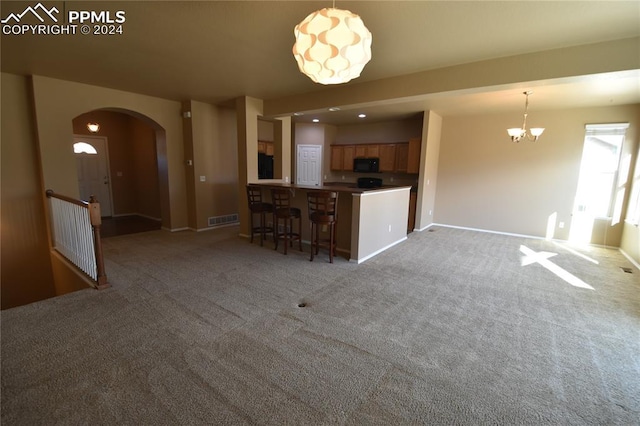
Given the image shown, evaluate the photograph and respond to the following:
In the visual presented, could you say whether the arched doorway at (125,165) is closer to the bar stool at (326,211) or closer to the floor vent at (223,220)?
the floor vent at (223,220)

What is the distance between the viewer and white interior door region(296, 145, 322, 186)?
27.5 feet

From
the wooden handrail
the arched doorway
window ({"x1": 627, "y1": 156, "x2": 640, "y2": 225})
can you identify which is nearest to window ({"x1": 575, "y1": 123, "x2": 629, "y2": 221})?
window ({"x1": 627, "y1": 156, "x2": 640, "y2": 225})

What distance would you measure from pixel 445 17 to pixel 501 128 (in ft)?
15.5

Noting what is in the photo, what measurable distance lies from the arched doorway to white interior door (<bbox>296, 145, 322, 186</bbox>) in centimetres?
383

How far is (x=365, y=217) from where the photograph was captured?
4188 millimetres

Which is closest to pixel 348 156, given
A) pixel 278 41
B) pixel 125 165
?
pixel 278 41

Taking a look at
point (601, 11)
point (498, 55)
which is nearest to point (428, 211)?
point (498, 55)

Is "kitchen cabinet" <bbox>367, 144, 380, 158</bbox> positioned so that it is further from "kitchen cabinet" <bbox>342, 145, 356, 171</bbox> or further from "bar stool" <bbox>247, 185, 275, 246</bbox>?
"bar stool" <bbox>247, 185, 275, 246</bbox>

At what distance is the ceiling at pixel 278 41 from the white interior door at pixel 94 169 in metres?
3.22

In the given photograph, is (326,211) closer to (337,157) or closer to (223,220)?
(223,220)

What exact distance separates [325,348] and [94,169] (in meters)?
7.84

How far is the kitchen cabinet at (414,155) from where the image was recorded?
657 cm

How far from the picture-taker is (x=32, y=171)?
14.5 feet

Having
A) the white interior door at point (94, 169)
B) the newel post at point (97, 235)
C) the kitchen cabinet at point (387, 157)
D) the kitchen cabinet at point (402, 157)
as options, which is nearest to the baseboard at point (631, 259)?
the kitchen cabinet at point (402, 157)
